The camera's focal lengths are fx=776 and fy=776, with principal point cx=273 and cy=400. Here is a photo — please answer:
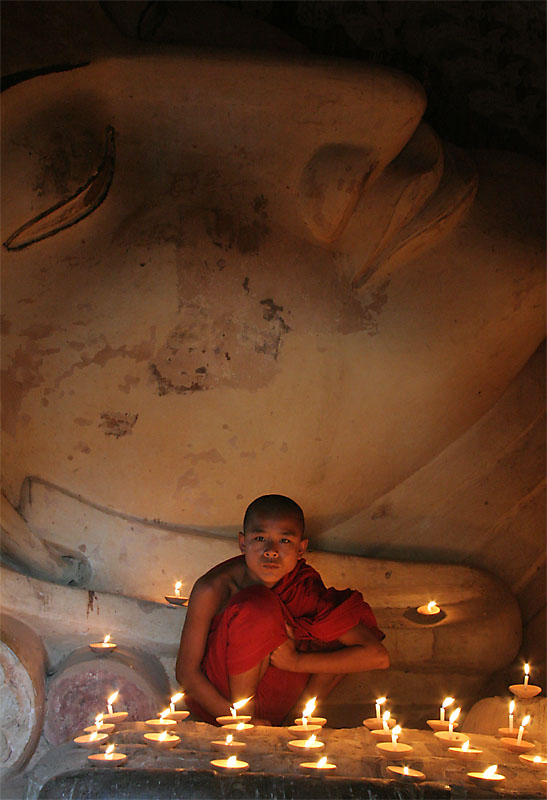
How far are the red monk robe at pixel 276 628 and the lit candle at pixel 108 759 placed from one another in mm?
562

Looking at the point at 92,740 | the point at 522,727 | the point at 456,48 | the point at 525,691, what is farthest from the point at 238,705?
the point at 456,48

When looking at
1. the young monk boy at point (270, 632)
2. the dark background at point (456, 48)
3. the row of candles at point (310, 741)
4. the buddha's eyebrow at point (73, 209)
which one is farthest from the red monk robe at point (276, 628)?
the dark background at point (456, 48)

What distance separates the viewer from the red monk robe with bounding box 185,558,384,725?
6.98 ft

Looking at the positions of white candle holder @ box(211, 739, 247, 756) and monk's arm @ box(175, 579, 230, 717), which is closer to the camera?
white candle holder @ box(211, 739, 247, 756)

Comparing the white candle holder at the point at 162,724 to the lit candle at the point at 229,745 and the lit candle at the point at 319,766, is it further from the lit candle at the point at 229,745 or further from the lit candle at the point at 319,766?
the lit candle at the point at 319,766

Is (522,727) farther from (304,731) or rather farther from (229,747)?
(229,747)

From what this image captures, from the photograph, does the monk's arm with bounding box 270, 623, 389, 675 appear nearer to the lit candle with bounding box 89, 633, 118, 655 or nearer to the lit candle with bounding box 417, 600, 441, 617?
the lit candle with bounding box 417, 600, 441, 617

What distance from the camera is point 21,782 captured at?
2.05 metres

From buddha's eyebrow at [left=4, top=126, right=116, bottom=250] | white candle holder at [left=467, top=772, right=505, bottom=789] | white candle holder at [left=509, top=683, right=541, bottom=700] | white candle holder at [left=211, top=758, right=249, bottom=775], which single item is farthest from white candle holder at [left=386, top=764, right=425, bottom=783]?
buddha's eyebrow at [left=4, top=126, right=116, bottom=250]

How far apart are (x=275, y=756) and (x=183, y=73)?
70.6 inches

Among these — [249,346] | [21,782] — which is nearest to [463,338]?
[249,346]

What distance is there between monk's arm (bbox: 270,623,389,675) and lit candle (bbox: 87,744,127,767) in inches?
25.4

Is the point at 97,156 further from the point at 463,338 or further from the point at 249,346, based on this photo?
the point at 463,338

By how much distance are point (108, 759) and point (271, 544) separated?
0.82 metres
